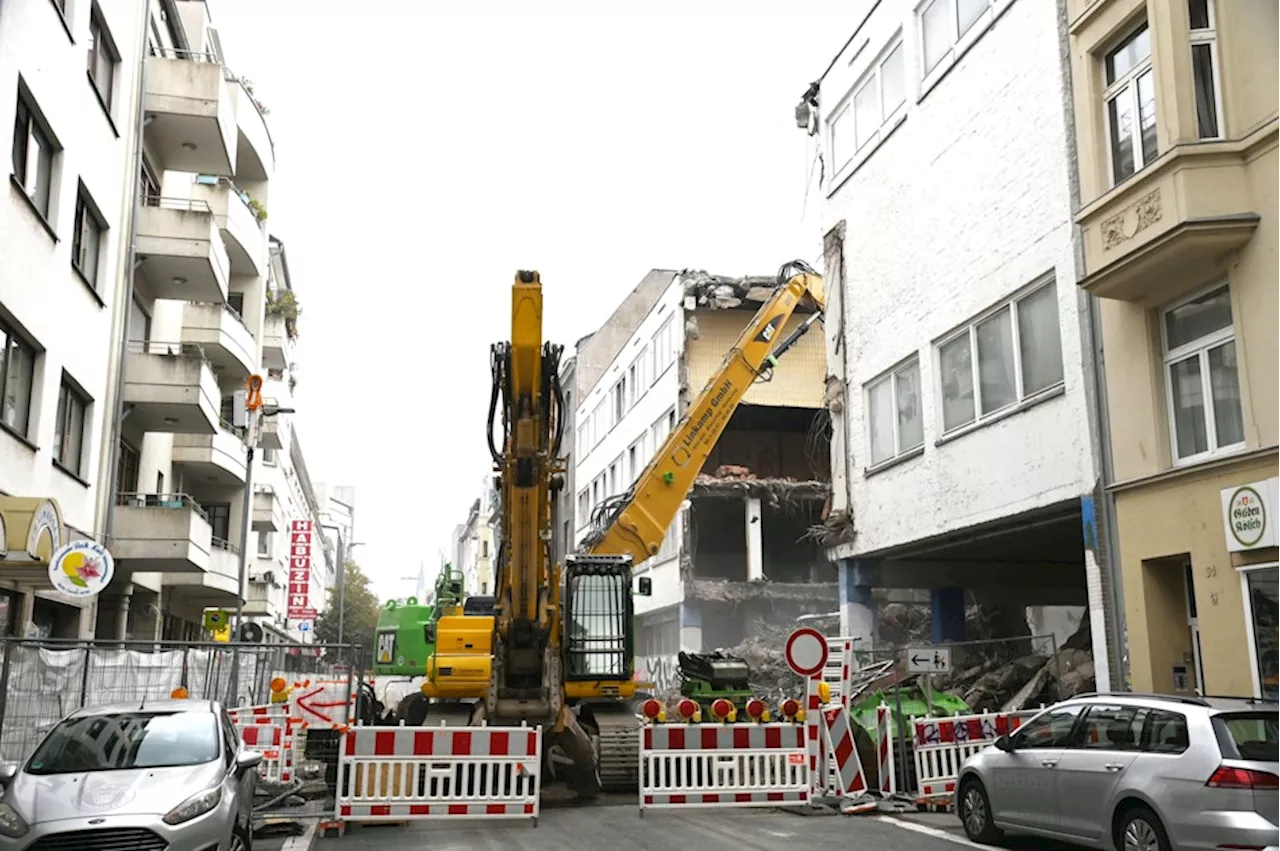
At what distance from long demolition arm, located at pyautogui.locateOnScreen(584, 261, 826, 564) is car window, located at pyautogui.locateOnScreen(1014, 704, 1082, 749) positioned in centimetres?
952

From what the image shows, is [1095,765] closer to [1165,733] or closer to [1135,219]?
[1165,733]

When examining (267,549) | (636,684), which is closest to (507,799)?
(636,684)

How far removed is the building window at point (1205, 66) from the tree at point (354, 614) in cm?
7241

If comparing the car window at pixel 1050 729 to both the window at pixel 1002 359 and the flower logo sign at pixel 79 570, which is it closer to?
the window at pixel 1002 359

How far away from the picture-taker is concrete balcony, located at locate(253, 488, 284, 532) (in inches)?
1849

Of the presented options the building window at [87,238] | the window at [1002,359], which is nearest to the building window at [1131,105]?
the window at [1002,359]

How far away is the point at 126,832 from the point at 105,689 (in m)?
7.34

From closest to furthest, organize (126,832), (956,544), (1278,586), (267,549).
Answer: (126,832) → (1278,586) → (956,544) → (267,549)

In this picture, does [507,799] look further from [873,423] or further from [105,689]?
[873,423]

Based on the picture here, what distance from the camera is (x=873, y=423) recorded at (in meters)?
22.2

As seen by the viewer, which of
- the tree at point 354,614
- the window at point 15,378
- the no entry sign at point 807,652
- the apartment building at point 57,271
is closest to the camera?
the no entry sign at point 807,652

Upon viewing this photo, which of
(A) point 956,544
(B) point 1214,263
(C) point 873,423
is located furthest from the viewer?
(C) point 873,423

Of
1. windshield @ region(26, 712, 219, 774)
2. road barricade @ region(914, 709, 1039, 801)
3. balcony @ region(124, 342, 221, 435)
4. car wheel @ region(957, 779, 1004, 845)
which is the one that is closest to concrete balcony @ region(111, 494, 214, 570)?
balcony @ region(124, 342, 221, 435)

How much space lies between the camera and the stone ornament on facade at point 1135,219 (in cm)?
1348
